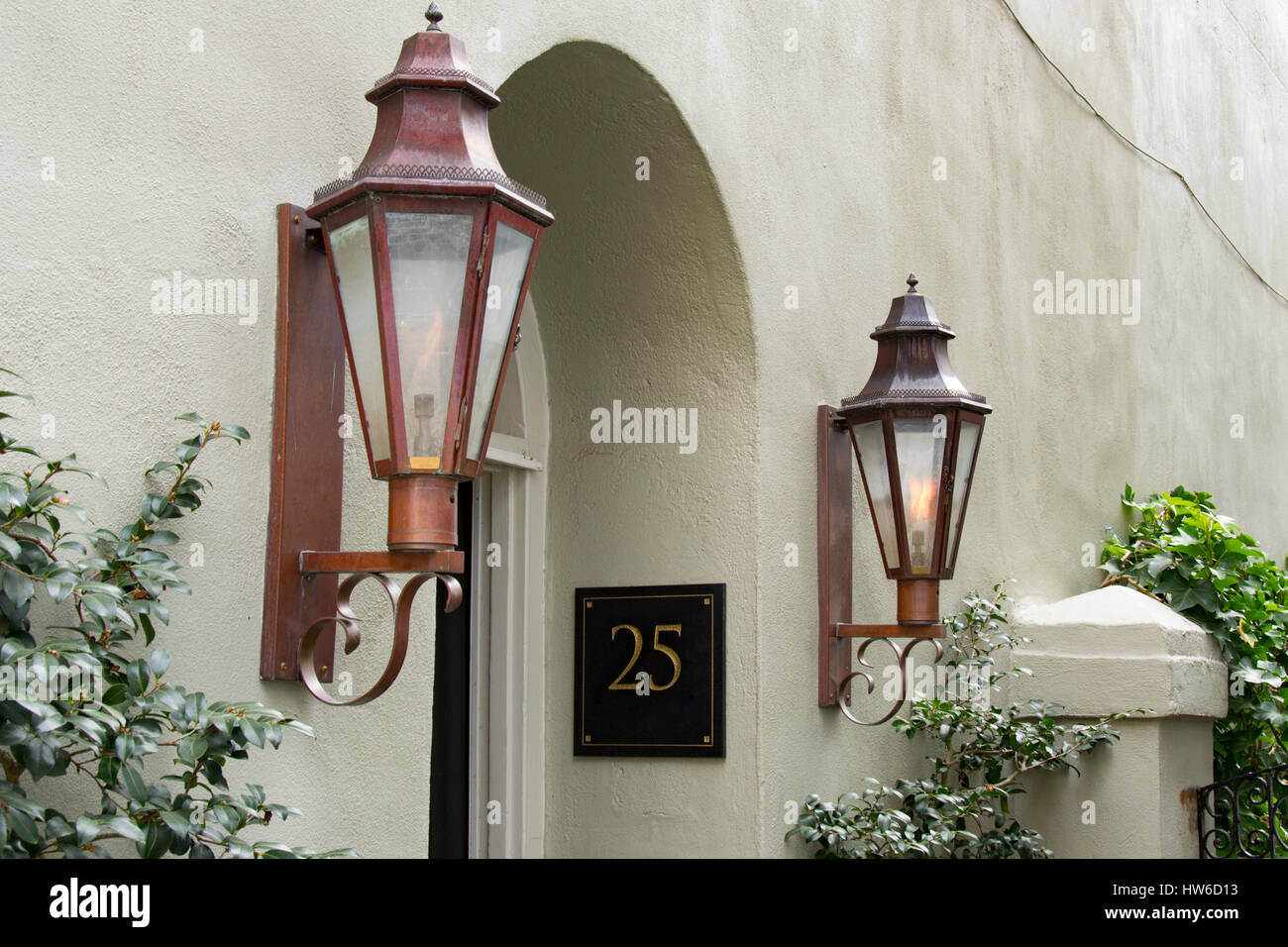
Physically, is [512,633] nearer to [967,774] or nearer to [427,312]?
[967,774]

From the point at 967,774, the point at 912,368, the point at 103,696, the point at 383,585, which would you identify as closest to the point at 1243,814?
the point at 967,774

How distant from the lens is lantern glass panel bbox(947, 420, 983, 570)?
3.81m

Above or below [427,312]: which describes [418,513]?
below

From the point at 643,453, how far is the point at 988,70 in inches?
107

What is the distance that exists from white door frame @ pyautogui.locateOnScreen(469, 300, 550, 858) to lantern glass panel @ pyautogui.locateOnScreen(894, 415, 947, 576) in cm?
112

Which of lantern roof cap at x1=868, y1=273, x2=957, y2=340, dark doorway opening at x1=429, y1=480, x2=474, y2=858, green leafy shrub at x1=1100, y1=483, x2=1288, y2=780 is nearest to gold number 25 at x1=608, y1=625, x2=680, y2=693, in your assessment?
dark doorway opening at x1=429, y1=480, x2=474, y2=858

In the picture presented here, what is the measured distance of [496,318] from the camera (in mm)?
2266

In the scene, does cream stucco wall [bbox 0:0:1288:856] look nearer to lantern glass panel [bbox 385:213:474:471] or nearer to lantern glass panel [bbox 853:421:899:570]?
lantern glass panel [bbox 853:421:899:570]

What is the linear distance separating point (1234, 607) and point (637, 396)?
3.09 m

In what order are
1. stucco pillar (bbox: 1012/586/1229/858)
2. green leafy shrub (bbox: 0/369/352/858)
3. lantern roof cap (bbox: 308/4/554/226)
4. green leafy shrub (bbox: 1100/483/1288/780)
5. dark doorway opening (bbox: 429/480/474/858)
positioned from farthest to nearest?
1. green leafy shrub (bbox: 1100/483/1288/780)
2. stucco pillar (bbox: 1012/586/1229/858)
3. dark doorway opening (bbox: 429/480/474/858)
4. lantern roof cap (bbox: 308/4/554/226)
5. green leafy shrub (bbox: 0/369/352/858)

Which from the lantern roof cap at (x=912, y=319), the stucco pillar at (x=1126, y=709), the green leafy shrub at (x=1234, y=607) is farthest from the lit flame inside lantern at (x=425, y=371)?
the green leafy shrub at (x=1234, y=607)

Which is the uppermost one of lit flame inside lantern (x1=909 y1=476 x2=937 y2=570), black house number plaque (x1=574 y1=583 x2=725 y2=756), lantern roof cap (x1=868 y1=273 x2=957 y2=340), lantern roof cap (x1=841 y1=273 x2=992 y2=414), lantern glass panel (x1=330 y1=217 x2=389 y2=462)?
lantern roof cap (x1=868 y1=273 x2=957 y2=340)
